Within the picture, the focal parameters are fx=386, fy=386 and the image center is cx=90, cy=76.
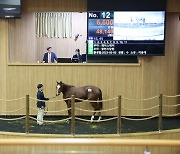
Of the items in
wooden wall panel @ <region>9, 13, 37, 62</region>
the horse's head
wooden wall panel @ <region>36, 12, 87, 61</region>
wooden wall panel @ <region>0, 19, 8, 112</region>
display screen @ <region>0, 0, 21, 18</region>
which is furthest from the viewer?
wooden wall panel @ <region>36, 12, 87, 61</region>

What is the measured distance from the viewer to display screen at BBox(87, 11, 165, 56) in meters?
Result: 9.54

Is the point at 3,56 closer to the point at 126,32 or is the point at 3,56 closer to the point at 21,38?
the point at 21,38

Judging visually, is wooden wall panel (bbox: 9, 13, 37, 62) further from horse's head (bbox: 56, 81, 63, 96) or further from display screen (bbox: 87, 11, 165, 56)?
display screen (bbox: 87, 11, 165, 56)

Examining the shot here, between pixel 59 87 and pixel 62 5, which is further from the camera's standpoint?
pixel 62 5

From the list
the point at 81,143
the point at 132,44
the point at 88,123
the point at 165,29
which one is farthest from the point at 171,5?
the point at 81,143

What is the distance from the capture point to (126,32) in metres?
9.56

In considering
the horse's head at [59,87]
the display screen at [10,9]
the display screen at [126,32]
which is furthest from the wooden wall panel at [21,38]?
the display screen at [126,32]

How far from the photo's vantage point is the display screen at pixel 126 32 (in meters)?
9.54

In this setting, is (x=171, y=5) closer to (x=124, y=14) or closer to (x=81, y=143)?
(x=124, y=14)

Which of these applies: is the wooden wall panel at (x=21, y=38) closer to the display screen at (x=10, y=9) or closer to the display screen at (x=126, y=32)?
the display screen at (x=10, y=9)

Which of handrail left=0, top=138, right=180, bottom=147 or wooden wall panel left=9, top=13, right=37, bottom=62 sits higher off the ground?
wooden wall panel left=9, top=13, right=37, bottom=62

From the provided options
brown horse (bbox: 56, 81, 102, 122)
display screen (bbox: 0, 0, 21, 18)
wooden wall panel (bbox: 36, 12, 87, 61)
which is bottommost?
brown horse (bbox: 56, 81, 102, 122)

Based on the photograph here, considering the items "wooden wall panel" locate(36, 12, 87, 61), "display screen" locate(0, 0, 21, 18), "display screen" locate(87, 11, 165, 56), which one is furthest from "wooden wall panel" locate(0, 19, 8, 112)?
"wooden wall panel" locate(36, 12, 87, 61)

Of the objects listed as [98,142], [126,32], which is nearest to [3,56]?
[126,32]
